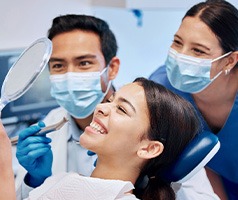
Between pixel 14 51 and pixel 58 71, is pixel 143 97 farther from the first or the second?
pixel 14 51

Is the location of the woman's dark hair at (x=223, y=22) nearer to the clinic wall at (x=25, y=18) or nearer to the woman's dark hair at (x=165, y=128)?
the woman's dark hair at (x=165, y=128)

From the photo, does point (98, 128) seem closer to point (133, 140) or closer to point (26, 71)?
point (133, 140)

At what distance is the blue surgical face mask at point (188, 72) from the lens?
1.93 meters

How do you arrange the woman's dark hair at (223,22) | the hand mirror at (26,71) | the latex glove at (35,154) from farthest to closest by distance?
the woman's dark hair at (223,22) < the latex glove at (35,154) < the hand mirror at (26,71)

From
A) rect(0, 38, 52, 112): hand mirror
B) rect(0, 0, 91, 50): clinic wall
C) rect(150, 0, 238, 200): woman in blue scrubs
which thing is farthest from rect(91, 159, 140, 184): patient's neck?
rect(0, 0, 91, 50): clinic wall

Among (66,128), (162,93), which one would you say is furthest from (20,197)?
(162,93)

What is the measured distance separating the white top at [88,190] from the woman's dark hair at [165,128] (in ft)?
0.43

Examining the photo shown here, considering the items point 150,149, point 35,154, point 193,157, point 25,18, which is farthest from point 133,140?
point 25,18

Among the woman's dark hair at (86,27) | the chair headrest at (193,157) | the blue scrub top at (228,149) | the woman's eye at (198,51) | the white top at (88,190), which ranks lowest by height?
the blue scrub top at (228,149)

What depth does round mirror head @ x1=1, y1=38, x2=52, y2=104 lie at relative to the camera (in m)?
1.32

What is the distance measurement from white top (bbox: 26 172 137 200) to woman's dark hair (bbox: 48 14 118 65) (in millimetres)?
759

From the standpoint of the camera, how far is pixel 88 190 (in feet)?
4.62

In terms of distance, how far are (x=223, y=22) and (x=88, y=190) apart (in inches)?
39.3

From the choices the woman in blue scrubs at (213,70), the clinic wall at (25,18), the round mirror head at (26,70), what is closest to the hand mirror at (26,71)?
the round mirror head at (26,70)
